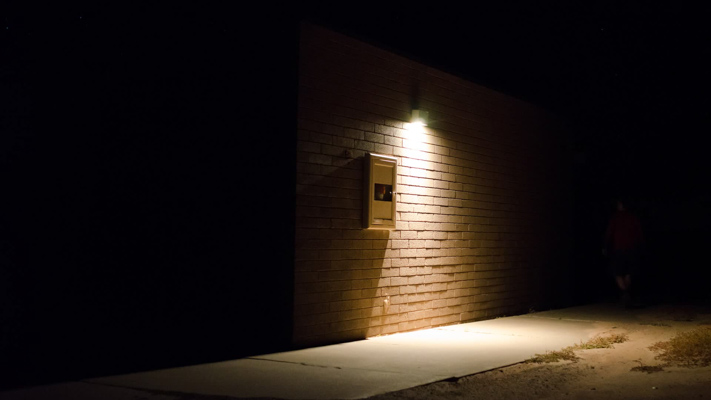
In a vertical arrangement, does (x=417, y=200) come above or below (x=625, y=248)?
above

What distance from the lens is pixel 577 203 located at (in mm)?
15805

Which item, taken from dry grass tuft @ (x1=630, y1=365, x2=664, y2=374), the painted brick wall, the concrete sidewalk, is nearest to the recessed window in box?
the painted brick wall

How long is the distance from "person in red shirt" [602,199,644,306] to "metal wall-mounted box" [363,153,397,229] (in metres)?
6.08

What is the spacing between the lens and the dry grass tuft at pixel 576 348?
330 inches

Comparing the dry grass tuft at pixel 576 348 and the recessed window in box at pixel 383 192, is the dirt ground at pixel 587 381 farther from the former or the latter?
the recessed window in box at pixel 383 192

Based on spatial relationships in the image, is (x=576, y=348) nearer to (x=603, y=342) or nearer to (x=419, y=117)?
(x=603, y=342)

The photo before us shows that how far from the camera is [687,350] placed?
338 inches

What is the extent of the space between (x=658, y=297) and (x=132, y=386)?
1295cm

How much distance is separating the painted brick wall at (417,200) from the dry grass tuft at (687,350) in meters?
3.39

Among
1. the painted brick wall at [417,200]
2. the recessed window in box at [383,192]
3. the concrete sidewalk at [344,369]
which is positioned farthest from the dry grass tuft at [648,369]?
the recessed window in box at [383,192]

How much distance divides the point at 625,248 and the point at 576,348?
18.7 ft

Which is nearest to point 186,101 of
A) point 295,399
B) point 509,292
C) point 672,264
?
point 295,399

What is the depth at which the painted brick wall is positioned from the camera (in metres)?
9.22

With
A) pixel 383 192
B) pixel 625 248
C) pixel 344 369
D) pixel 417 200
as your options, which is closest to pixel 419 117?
pixel 417 200
